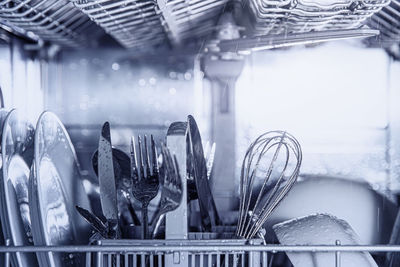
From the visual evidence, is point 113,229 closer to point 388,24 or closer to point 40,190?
point 40,190

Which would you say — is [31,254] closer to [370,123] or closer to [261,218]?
[261,218]

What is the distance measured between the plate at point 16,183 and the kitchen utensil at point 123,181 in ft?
0.32

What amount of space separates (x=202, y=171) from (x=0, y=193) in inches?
9.0

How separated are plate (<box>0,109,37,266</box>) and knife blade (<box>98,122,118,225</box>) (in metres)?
0.08

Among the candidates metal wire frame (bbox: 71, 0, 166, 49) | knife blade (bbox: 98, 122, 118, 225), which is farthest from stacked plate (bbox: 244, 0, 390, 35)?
knife blade (bbox: 98, 122, 118, 225)

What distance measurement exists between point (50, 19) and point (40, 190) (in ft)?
0.91

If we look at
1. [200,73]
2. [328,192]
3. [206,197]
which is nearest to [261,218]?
[206,197]

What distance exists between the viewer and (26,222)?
21.4 inches

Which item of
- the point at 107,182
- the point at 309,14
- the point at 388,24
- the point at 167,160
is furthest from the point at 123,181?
the point at 388,24

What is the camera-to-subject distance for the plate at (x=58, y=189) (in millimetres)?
538

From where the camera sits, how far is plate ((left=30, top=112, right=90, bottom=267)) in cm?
54

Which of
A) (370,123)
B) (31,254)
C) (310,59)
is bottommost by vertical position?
(31,254)

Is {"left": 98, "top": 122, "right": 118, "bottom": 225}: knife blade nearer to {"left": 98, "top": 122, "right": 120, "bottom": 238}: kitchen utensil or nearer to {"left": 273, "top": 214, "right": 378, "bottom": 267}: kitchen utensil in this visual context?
{"left": 98, "top": 122, "right": 120, "bottom": 238}: kitchen utensil

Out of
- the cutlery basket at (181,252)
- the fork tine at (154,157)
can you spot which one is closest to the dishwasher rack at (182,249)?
the cutlery basket at (181,252)
